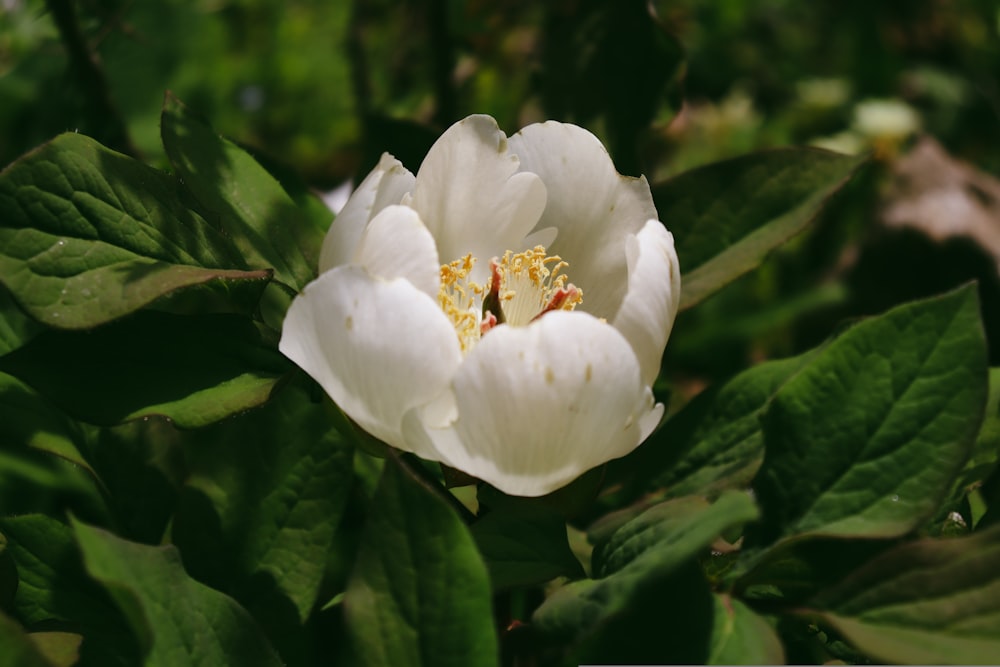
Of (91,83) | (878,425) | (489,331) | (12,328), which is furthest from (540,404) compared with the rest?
(91,83)

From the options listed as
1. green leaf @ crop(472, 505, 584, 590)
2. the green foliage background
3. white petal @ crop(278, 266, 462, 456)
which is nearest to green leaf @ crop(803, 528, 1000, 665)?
the green foliage background

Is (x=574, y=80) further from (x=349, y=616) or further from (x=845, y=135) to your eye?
(x=845, y=135)

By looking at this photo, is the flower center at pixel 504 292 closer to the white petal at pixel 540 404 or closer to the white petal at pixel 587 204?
the white petal at pixel 587 204

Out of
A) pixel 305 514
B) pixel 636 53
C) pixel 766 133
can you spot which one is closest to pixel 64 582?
pixel 305 514

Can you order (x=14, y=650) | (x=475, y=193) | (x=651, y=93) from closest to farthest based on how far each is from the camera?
1. (x=14, y=650)
2. (x=475, y=193)
3. (x=651, y=93)

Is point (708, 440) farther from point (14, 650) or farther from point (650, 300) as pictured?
point (14, 650)
